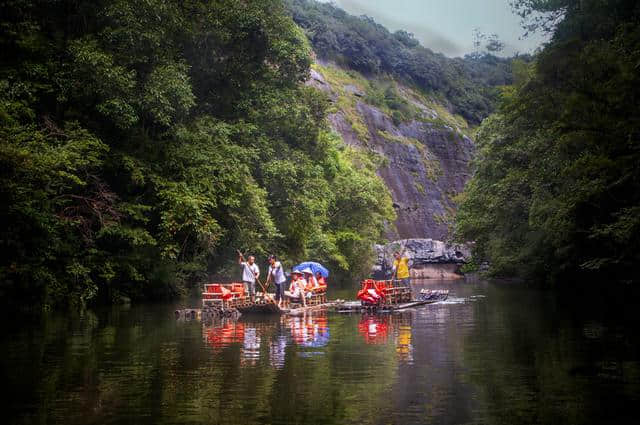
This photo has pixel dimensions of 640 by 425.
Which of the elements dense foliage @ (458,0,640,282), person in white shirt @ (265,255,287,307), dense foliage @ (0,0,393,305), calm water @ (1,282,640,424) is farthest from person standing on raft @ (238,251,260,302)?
dense foliage @ (458,0,640,282)

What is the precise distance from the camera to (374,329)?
17.4 m

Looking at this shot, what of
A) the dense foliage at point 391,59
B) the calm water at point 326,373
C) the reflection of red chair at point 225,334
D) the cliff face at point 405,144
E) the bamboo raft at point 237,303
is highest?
the dense foliage at point 391,59

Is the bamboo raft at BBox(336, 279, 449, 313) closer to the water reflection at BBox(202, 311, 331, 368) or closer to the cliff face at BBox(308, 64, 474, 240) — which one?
the water reflection at BBox(202, 311, 331, 368)

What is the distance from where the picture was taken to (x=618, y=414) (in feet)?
25.0

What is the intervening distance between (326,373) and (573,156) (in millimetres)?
19138

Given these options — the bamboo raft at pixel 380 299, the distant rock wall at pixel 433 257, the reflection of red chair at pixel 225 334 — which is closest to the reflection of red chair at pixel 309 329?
the reflection of red chair at pixel 225 334

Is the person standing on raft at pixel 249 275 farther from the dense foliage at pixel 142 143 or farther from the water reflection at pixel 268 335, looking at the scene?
the dense foliage at pixel 142 143

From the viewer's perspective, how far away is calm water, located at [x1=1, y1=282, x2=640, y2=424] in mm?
7828

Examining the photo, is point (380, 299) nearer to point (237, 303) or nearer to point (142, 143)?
point (237, 303)

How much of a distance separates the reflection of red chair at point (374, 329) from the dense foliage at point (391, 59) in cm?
9602

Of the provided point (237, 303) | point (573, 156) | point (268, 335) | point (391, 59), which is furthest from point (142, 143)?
point (391, 59)

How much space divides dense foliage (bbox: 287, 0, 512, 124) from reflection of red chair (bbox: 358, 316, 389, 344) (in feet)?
315

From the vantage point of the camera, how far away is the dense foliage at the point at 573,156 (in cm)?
1827

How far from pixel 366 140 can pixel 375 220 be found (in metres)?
37.2
